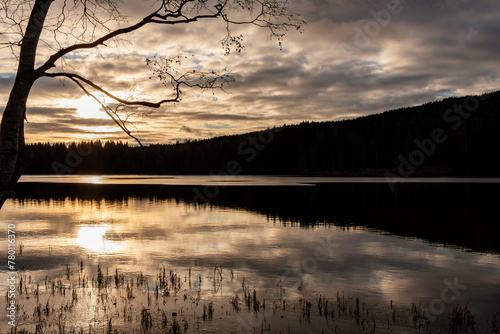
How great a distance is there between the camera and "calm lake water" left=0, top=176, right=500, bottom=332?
657 inches

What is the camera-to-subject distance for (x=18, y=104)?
22.2ft

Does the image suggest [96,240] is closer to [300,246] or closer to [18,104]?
[300,246]

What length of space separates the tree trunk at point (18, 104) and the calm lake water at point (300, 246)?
10.2m

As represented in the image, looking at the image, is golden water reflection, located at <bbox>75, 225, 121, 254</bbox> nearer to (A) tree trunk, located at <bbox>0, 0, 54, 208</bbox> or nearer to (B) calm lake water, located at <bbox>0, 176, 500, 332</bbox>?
(B) calm lake water, located at <bbox>0, 176, 500, 332</bbox>

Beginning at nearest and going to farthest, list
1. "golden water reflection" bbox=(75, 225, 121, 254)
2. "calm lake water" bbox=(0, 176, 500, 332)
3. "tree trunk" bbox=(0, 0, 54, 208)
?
"tree trunk" bbox=(0, 0, 54, 208)
"calm lake water" bbox=(0, 176, 500, 332)
"golden water reflection" bbox=(75, 225, 121, 254)

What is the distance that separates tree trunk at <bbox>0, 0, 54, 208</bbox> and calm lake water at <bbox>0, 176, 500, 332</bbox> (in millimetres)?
10153

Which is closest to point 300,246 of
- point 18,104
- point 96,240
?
point 96,240

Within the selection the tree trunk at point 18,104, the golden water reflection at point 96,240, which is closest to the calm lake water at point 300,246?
the golden water reflection at point 96,240

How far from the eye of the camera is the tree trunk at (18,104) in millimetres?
6602

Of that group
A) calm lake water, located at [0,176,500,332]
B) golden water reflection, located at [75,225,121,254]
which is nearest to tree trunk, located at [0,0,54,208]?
calm lake water, located at [0,176,500,332]

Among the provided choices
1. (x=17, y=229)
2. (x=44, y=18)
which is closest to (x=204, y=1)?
(x=44, y=18)

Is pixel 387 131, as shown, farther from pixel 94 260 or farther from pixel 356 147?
pixel 94 260

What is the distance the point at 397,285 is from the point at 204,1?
45.7ft

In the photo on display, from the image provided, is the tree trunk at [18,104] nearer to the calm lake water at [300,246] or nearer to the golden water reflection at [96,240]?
the calm lake water at [300,246]
